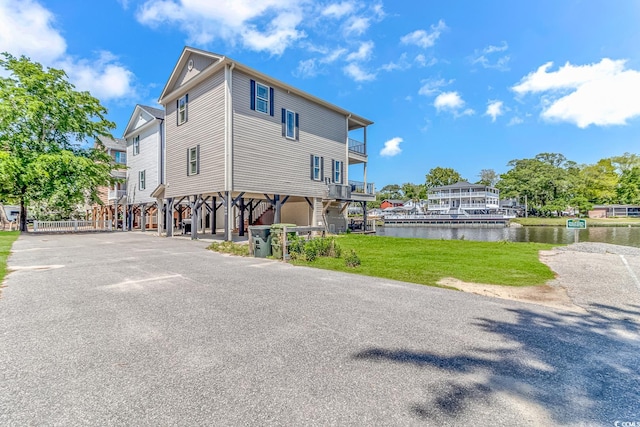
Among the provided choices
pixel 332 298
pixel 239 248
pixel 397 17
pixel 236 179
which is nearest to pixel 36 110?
pixel 236 179

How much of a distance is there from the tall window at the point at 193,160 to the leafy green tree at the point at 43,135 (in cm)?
941

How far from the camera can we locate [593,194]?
2248 inches

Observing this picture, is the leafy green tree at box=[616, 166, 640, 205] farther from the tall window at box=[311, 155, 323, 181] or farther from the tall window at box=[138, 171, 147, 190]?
the tall window at box=[138, 171, 147, 190]

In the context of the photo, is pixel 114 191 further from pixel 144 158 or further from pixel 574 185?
pixel 574 185

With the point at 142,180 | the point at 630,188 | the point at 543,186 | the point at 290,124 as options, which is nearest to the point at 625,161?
the point at 630,188

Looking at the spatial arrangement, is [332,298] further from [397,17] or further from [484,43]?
[484,43]

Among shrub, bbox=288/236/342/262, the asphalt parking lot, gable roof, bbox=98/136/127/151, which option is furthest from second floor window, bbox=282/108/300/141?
gable roof, bbox=98/136/127/151

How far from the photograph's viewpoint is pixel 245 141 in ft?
49.1

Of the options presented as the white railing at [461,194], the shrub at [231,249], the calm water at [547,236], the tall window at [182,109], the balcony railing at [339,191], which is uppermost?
the tall window at [182,109]

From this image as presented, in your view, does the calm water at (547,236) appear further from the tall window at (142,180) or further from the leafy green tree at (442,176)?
the leafy green tree at (442,176)

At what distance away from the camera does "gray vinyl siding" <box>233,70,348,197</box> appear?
48.6 feet

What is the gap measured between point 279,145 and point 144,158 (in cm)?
1278

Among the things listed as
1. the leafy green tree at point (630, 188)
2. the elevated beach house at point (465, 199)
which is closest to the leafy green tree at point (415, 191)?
the elevated beach house at point (465, 199)

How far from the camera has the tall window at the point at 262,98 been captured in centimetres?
1580
